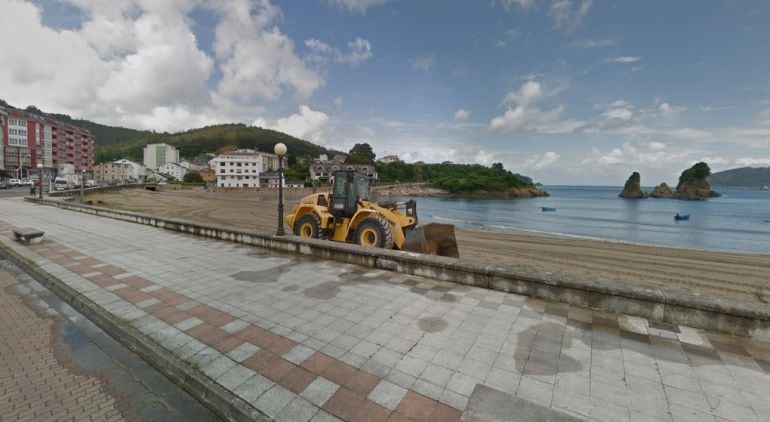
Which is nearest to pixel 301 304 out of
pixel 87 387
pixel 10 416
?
pixel 87 387

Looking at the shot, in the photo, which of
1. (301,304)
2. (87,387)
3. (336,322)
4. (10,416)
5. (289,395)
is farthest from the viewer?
(301,304)

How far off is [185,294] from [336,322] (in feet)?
8.98

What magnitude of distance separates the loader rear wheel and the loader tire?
133 cm

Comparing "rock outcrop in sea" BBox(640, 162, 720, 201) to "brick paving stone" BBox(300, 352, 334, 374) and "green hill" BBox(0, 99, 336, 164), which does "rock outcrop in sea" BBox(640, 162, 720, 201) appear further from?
"green hill" BBox(0, 99, 336, 164)

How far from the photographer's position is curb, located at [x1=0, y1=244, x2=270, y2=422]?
254 cm

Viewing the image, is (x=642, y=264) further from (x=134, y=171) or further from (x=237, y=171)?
(x=134, y=171)

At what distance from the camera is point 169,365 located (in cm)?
310

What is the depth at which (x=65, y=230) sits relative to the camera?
33.9 ft

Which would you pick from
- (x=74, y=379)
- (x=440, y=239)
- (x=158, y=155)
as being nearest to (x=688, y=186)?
(x=440, y=239)

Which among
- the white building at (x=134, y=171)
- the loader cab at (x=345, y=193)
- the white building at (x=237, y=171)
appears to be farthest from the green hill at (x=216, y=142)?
the loader cab at (x=345, y=193)

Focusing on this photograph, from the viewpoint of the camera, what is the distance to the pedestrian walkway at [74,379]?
2.54 meters

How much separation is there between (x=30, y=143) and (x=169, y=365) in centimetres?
9637

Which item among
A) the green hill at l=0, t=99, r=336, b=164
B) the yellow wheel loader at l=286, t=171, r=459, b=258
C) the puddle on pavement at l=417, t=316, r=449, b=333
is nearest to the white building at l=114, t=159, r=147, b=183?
the green hill at l=0, t=99, r=336, b=164

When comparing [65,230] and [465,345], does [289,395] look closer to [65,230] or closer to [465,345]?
[465,345]
